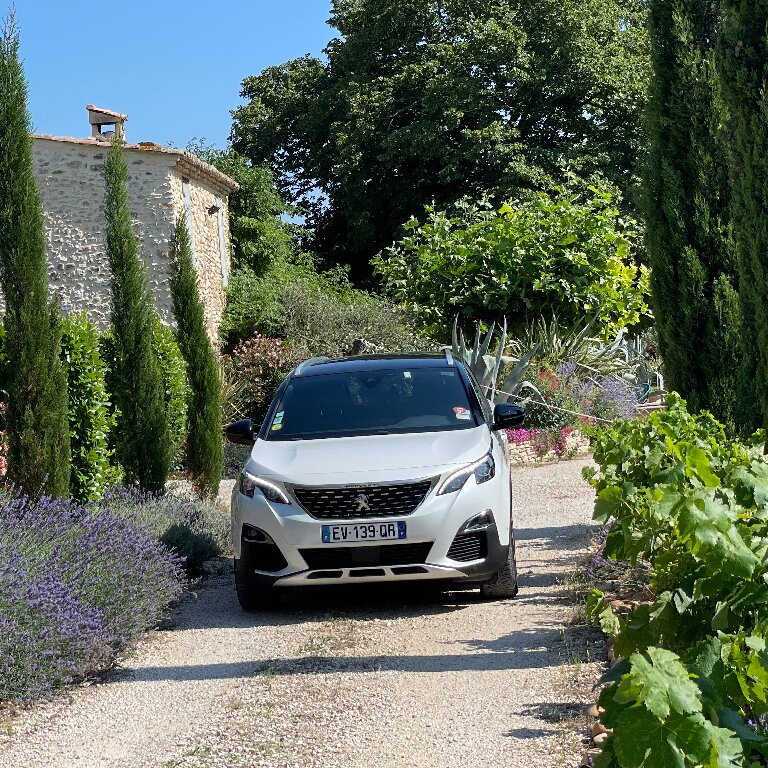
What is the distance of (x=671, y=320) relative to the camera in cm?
948

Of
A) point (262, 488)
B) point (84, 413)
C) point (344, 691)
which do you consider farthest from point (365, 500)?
point (84, 413)

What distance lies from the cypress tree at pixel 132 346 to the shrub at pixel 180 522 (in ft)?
1.55

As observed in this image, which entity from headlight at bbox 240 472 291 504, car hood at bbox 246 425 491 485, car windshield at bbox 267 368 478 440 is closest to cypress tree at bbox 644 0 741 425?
car windshield at bbox 267 368 478 440

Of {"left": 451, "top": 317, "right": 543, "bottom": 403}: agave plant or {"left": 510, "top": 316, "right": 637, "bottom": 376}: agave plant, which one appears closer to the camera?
{"left": 451, "top": 317, "right": 543, "bottom": 403}: agave plant

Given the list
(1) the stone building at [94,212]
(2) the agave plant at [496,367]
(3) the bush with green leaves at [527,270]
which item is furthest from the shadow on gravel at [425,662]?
(1) the stone building at [94,212]

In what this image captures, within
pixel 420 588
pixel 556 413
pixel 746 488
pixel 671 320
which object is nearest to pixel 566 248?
pixel 556 413

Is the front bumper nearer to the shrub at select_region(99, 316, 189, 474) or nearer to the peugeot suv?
the peugeot suv

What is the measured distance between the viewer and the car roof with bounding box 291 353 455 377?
8.47m

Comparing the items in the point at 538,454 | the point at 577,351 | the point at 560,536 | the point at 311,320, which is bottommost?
the point at 560,536

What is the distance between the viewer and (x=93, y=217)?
66.3ft

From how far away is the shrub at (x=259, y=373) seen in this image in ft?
66.8

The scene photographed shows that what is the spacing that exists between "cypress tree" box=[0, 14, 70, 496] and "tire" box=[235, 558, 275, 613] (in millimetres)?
2026

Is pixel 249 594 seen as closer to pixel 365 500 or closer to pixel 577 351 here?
pixel 365 500

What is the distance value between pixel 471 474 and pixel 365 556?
904 mm
